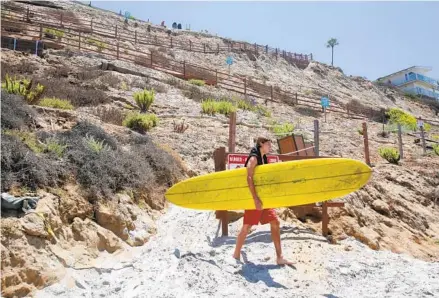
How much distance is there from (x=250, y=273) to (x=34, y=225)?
2.42 metres

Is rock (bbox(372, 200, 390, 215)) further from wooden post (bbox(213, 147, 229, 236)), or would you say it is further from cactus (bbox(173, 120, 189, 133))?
cactus (bbox(173, 120, 189, 133))

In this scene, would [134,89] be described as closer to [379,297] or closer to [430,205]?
[430,205]

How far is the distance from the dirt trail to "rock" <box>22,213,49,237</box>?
53cm

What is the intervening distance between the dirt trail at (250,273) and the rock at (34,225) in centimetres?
53

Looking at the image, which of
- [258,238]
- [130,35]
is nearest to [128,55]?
[130,35]

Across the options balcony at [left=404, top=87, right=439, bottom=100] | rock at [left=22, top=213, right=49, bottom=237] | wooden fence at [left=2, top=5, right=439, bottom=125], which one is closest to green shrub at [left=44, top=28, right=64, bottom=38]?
wooden fence at [left=2, top=5, right=439, bottom=125]

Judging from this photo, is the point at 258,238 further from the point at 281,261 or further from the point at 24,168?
the point at 24,168

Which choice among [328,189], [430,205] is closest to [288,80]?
[430,205]

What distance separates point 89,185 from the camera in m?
5.20

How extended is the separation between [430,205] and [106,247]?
9.43 meters

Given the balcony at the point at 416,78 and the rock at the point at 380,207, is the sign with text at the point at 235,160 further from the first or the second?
the balcony at the point at 416,78

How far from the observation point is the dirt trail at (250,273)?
3751 millimetres

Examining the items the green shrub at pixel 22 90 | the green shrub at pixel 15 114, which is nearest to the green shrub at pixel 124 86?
the green shrub at pixel 22 90

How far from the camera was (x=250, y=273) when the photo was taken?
14.0 ft
